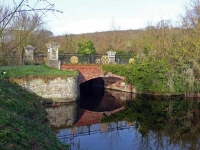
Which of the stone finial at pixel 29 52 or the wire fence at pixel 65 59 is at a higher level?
the stone finial at pixel 29 52

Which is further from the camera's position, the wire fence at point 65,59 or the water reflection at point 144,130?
the wire fence at point 65,59

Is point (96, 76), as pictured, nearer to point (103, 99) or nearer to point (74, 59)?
point (103, 99)

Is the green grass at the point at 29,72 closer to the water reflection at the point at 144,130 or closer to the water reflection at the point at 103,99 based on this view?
the water reflection at the point at 103,99

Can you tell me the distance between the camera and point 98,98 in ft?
62.1

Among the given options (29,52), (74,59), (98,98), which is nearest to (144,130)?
(98,98)

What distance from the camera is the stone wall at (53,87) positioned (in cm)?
1453

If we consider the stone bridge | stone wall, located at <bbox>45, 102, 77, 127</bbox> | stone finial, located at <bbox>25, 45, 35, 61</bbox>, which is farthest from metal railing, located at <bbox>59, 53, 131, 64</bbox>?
stone wall, located at <bbox>45, 102, 77, 127</bbox>

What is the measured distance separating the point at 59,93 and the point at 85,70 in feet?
12.5

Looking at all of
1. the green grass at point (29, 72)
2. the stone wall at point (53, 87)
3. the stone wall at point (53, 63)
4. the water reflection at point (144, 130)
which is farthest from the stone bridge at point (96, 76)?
the water reflection at point (144, 130)

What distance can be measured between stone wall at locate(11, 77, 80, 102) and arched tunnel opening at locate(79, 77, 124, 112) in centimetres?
122

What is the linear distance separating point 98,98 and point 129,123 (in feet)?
21.5

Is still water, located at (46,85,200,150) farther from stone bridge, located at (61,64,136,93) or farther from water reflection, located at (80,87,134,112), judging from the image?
stone bridge, located at (61,64,136,93)

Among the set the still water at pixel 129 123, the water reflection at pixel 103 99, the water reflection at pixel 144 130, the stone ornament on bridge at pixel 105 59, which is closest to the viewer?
the water reflection at pixel 144 130

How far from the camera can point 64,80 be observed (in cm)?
1532
